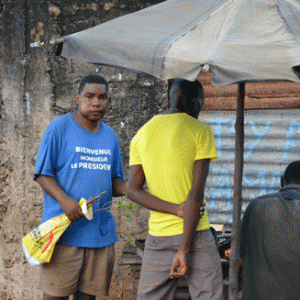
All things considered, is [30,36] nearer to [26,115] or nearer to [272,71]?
[26,115]

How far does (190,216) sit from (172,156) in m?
0.37

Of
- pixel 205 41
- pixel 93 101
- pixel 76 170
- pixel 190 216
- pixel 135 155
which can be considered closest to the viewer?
pixel 205 41

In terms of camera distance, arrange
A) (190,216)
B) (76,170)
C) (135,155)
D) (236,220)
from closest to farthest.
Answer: (190,216) → (135,155) → (236,220) → (76,170)

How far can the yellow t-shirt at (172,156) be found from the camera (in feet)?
8.95

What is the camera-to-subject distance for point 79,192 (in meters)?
3.19

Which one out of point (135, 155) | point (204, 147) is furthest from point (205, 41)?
point (135, 155)

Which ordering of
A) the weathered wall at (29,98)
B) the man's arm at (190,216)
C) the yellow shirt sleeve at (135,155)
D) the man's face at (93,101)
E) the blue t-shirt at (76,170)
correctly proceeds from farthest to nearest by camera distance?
the weathered wall at (29,98) < the man's face at (93,101) < the blue t-shirt at (76,170) < the yellow shirt sleeve at (135,155) < the man's arm at (190,216)

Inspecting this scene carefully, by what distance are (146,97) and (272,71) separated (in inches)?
112

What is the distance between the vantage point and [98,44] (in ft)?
8.63

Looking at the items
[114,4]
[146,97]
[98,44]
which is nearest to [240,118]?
[98,44]

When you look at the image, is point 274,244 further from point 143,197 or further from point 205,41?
point 205,41

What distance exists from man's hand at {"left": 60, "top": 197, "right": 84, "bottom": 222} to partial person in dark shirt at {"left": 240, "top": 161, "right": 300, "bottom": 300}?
1.21m

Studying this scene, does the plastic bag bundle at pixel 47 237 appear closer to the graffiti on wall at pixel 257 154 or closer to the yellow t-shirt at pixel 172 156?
the yellow t-shirt at pixel 172 156

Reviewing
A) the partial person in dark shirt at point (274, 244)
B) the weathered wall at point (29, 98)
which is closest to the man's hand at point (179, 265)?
the partial person in dark shirt at point (274, 244)
